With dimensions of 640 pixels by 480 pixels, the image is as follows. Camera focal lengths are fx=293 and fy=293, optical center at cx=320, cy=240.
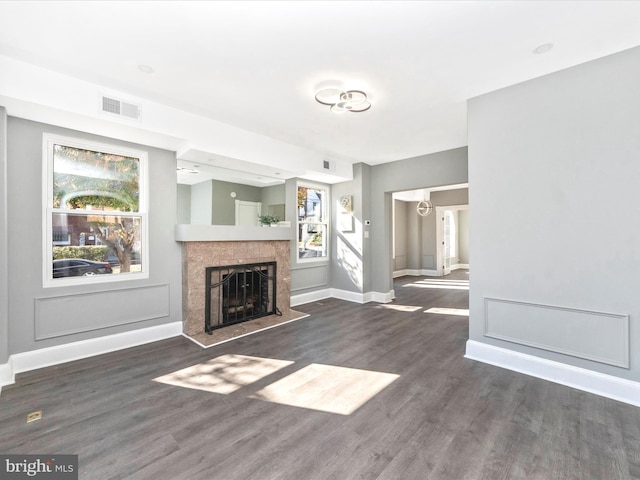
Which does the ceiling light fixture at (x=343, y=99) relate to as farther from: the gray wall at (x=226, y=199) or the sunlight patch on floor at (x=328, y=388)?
the gray wall at (x=226, y=199)

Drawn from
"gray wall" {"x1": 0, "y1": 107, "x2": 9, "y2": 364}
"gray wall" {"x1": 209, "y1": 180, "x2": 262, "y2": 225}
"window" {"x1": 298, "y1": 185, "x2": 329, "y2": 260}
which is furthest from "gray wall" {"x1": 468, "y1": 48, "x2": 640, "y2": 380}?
"gray wall" {"x1": 209, "y1": 180, "x2": 262, "y2": 225}

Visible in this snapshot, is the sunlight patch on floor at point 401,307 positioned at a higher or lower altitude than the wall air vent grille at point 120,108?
lower

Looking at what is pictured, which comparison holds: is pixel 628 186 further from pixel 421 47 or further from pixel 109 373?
pixel 109 373

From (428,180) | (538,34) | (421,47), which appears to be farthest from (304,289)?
(538,34)

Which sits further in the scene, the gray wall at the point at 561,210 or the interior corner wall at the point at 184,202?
the interior corner wall at the point at 184,202

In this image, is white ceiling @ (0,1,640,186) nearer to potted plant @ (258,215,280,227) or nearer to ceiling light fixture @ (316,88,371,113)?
ceiling light fixture @ (316,88,371,113)

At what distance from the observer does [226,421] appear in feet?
7.12

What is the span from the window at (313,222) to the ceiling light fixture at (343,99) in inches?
114

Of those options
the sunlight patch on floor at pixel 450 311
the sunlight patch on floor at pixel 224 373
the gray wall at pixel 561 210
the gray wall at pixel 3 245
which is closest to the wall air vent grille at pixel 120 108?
the gray wall at pixel 3 245

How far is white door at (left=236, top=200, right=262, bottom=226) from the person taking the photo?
7309 mm

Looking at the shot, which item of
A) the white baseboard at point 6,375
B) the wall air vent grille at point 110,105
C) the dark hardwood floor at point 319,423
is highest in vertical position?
the wall air vent grille at point 110,105


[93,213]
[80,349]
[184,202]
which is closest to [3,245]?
[93,213]

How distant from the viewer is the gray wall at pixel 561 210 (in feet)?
8.07

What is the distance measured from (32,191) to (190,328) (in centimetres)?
228
